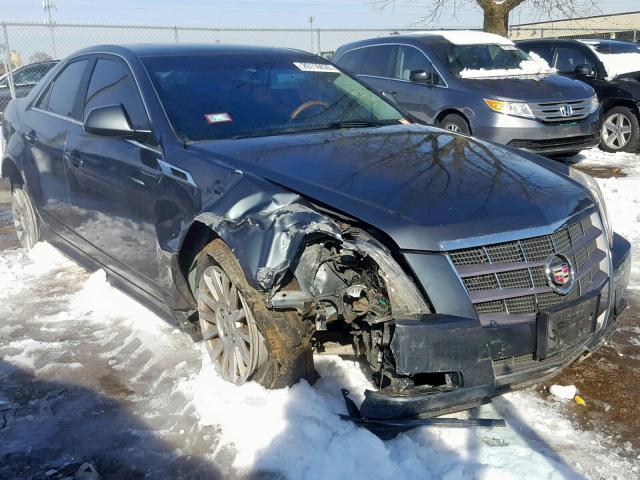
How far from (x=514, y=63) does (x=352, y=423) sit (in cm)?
767

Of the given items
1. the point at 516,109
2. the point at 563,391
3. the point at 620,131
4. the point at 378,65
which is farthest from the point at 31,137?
the point at 620,131

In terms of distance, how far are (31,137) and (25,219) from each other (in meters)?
0.92

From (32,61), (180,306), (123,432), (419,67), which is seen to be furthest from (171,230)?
(32,61)

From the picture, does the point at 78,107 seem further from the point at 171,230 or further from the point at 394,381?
the point at 394,381

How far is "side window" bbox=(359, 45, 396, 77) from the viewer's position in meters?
9.60

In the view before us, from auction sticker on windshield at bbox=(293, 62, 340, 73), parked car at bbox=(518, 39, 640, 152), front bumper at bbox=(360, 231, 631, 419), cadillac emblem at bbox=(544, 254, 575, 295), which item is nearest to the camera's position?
front bumper at bbox=(360, 231, 631, 419)

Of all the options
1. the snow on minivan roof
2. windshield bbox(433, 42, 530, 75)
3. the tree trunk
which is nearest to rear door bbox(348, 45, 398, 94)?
the snow on minivan roof

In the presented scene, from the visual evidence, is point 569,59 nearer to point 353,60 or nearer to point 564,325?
point 353,60

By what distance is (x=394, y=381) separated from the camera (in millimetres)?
2658

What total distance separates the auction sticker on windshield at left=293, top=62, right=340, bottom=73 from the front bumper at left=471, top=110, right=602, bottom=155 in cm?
412

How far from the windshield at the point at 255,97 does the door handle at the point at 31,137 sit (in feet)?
5.08

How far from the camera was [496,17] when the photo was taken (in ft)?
44.4

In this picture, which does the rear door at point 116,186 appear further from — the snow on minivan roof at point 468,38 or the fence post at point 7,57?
the fence post at point 7,57

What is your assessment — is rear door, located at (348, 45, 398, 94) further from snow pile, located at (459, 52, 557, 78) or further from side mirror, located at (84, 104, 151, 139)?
side mirror, located at (84, 104, 151, 139)
